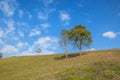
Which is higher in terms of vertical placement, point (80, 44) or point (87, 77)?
point (80, 44)

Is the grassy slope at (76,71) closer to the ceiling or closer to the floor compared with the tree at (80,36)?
closer to the floor

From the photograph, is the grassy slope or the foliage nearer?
the grassy slope

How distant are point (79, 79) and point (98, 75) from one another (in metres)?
2.63

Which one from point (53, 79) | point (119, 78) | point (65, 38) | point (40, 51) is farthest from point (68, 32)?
point (119, 78)

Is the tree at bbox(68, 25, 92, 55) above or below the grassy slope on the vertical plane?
above

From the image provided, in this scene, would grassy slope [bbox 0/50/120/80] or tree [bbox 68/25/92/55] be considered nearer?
grassy slope [bbox 0/50/120/80]

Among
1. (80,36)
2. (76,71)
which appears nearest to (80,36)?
(80,36)

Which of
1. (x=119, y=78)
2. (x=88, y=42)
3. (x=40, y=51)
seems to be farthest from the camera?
(x=40, y=51)

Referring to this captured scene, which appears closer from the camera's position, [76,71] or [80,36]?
[76,71]

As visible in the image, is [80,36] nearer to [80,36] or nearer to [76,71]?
[80,36]

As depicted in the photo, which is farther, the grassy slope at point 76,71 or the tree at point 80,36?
the tree at point 80,36

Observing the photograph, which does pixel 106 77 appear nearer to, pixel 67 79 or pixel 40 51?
pixel 67 79

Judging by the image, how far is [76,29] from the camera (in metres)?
67.3

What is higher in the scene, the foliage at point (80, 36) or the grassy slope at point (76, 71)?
the foliage at point (80, 36)
